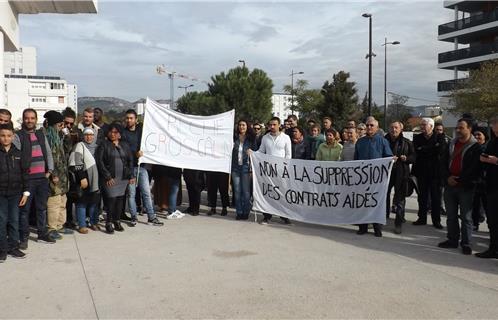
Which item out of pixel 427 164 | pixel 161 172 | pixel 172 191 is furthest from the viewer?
pixel 161 172

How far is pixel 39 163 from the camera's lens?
611 cm

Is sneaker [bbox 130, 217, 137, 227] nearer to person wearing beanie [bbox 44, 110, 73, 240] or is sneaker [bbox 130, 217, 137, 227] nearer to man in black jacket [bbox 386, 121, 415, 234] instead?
person wearing beanie [bbox 44, 110, 73, 240]

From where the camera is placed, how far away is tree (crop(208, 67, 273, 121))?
43.3 meters

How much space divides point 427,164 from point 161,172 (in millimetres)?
5022

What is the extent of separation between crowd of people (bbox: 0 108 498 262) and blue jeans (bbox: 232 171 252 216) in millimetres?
19

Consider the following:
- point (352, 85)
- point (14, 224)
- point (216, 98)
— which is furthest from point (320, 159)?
point (216, 98)

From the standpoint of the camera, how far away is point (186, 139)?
8.57 m

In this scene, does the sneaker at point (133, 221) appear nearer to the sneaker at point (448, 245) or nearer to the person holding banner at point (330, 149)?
the person holding banner at point (330, 149)

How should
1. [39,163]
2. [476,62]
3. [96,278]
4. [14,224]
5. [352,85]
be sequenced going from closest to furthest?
[96,278] < [14,224] < [39,163] < [352,85] < [476,62]

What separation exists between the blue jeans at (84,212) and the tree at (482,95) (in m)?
26.7

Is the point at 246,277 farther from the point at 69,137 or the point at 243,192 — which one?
the point at 69,137

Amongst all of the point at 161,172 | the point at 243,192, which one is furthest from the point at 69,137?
the point at 243,192

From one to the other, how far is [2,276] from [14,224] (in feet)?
3.09

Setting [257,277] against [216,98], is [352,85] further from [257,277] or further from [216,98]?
[257,277]
